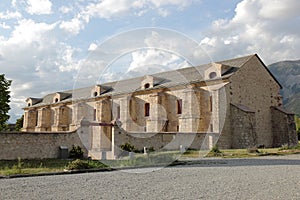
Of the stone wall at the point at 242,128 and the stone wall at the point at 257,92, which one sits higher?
the stone wall at the point at 257,92

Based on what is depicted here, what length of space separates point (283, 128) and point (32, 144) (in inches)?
970

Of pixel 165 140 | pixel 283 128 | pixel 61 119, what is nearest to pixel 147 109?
pixel 165 140

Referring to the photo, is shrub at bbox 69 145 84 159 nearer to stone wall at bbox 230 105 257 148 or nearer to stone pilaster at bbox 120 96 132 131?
stone wall at bbox 230 105 257 148

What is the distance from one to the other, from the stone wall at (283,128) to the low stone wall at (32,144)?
2175 centimetres

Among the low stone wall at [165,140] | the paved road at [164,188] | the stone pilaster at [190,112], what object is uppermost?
the stone pilaster at [190,112]

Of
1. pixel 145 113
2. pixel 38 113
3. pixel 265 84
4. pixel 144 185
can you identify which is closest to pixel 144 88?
pixel 145 113

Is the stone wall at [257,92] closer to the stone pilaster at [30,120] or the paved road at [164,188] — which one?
the paved road at [164,188]

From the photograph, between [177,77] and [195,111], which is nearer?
[195,111]

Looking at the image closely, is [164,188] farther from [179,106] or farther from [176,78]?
[176,78]

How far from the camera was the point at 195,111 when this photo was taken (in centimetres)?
2814

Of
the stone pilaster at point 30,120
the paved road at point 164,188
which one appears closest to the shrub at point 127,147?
the paved road at point 164,188

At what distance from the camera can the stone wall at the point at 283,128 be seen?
28500mm

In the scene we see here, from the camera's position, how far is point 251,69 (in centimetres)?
2984

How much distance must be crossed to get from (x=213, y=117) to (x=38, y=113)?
1283 inches
